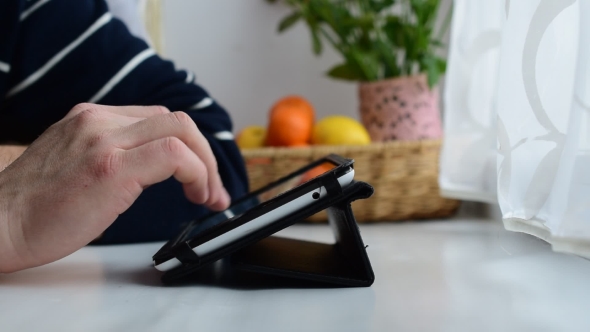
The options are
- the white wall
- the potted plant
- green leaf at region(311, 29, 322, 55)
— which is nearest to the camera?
the potted plant

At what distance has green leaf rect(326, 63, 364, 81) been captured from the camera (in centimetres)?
108

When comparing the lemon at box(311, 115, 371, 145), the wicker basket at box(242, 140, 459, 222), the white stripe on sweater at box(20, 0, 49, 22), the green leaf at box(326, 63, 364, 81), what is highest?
the white stripe on sweater at box(20, 0, 49, 22)

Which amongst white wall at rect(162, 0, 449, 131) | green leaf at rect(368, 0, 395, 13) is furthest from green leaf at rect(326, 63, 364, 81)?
white wall at rect(162, 0, 449, 131)

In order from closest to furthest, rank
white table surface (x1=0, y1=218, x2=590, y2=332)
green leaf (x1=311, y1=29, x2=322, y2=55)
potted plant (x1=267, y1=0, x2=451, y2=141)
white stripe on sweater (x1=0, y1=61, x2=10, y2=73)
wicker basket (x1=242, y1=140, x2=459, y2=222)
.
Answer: white table surface (x1=0, y1=218, x2=590, y2=332) → white stripe on sweater (x1=0, y1=61, x2=10, y2=73) → wicker basket (x1=242, y1=140, x2=459, y2=222) → potted plant (x1=267, y1=0, x2=451, y2=141) → green leaf (x1=311, y1=29, x2=322, y2=55)

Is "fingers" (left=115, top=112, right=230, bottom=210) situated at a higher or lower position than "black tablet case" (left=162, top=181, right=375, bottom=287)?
higher

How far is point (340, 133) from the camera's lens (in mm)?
966

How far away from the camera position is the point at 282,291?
17.6 inches

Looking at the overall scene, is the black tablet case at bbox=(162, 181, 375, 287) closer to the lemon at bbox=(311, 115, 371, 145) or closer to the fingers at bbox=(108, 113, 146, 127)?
the fingers at bbox=(108, 113, 146, 127)

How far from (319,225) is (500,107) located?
47 centimetres

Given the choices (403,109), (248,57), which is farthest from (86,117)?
(248,57)

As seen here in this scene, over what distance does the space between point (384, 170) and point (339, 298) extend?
0.52m

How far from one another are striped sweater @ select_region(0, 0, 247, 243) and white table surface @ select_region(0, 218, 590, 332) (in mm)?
116

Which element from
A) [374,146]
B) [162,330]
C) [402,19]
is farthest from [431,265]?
[402,19]

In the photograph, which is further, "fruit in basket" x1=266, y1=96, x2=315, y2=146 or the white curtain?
"fruit in basket" x1=266, y1=96, x2=315, y2=146
